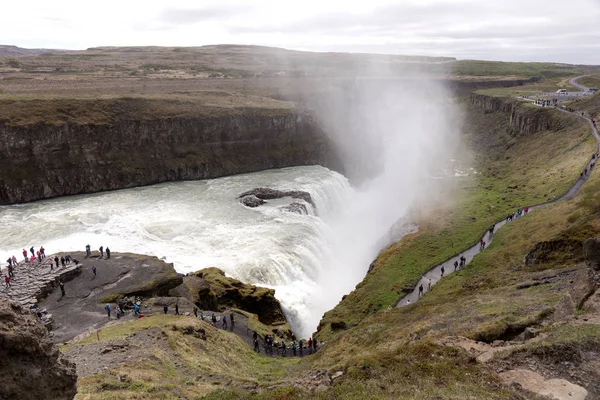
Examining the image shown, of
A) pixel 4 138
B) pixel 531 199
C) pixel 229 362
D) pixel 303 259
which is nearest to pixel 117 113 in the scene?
pixel 4 138

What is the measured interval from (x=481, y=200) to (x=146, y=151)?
51910 millimetres

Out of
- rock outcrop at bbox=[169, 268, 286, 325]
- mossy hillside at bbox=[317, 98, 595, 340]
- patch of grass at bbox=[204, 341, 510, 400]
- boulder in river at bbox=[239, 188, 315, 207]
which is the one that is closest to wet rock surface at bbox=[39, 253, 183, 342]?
rock outcrop at bbox=[169, 268, 286, 325]

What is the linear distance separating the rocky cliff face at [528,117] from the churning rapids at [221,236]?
48.3m

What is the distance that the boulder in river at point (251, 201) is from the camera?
55625 mm

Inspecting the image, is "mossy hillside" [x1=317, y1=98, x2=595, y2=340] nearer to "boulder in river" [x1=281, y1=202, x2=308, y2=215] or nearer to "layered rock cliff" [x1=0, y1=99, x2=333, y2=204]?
"boulder in river" [x1=281, y1=202, x2=308, y2=215]

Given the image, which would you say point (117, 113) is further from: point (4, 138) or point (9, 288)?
point (9, 288)

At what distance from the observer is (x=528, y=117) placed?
88.1 m

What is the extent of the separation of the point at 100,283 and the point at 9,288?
5.45 metres

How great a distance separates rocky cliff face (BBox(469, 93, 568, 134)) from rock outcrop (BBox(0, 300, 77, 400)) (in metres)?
88.4

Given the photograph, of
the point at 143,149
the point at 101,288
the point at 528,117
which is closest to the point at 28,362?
the point at 101,288

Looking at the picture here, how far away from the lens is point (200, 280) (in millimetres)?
32312

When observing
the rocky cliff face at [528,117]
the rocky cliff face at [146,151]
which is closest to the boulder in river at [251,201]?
the rocky cliff face at [146,151]

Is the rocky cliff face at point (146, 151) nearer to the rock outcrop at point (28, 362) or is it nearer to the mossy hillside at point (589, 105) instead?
the rock outcrop at point (28, 362)

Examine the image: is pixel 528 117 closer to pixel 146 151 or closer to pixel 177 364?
pixel 146 151
